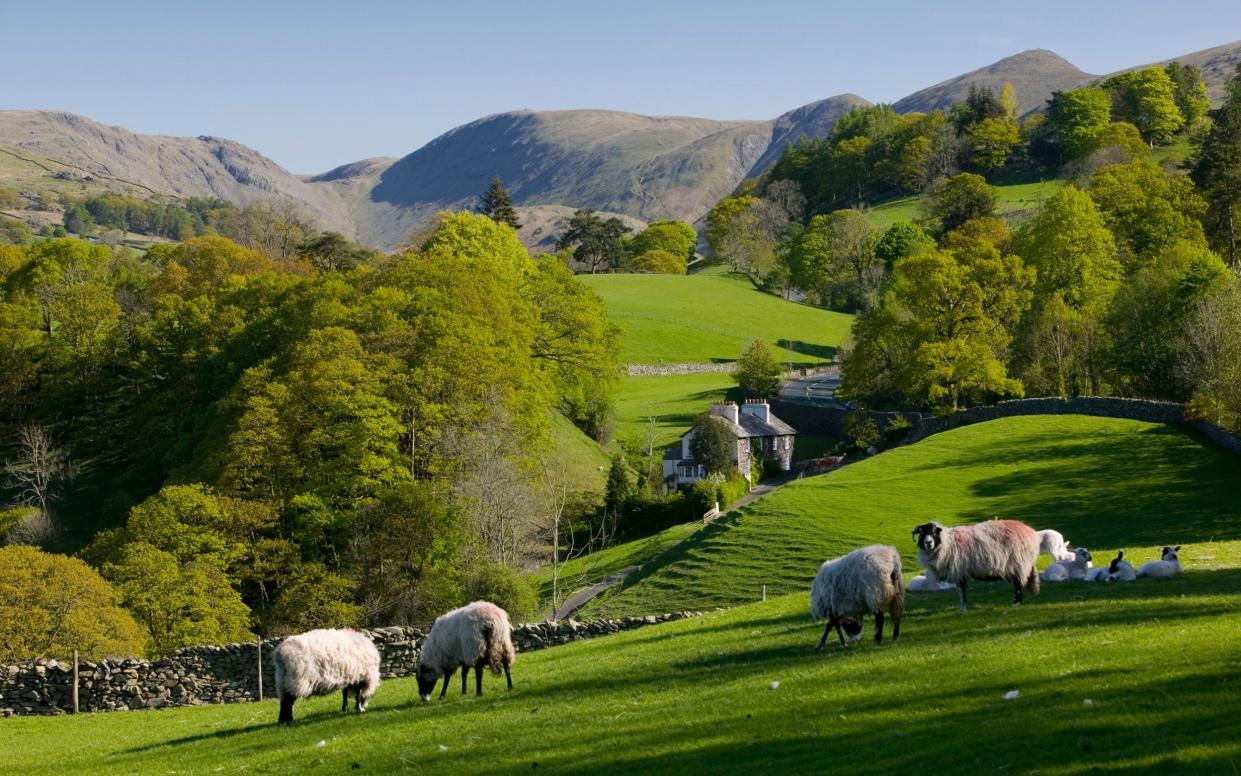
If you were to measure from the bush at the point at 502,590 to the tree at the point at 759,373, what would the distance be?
6035 centimetres

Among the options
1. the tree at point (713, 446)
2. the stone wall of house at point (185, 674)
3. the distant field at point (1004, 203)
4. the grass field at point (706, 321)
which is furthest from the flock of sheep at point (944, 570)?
the distant field at point (1004, 203)

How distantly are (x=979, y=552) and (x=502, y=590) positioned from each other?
2620 cm

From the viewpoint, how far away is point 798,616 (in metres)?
25.0

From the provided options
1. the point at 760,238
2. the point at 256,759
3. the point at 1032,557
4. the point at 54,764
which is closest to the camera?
the point at 256,759

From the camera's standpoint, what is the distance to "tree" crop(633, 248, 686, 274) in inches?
7530

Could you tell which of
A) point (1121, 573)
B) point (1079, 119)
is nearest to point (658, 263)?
point (1079, 119)

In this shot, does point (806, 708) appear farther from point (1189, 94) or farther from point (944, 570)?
point (1189, 94)

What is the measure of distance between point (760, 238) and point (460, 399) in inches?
5091

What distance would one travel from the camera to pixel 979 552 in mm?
21172

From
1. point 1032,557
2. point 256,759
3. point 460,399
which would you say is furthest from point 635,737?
point 460,399

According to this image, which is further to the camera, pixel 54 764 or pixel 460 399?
pixel 460 399

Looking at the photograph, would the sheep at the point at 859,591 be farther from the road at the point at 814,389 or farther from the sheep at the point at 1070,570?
the road at the point at 814,389

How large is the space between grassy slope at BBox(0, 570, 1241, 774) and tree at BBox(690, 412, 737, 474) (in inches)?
2192

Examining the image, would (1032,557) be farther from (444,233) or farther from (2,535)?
(444,233)
